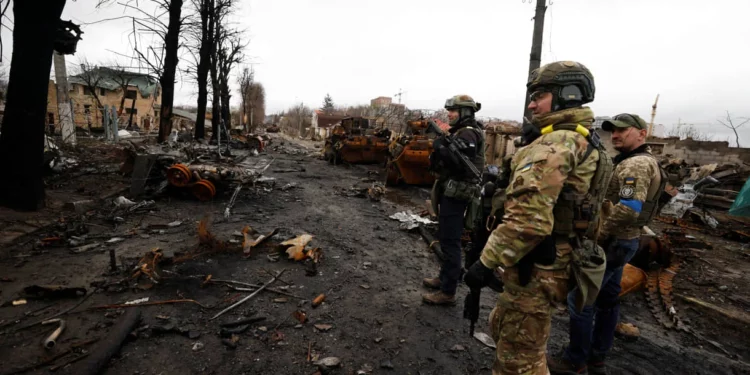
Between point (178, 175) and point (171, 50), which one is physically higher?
point (171, 50)

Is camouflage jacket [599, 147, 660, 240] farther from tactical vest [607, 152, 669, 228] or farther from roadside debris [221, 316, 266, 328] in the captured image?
roadside debris [221, 316, 266, 328]

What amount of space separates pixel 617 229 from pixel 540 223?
1287 mm

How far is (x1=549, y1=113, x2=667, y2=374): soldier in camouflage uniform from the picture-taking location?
2.50 metres

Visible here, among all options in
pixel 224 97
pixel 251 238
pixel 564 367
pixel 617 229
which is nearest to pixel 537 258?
pixel 617 229

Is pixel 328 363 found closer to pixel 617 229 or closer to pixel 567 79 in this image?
pixel 617 229

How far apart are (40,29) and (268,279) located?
513 cm

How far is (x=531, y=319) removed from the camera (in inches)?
74.2

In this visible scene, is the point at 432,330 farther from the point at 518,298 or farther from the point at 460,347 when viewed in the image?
the point at 518,298

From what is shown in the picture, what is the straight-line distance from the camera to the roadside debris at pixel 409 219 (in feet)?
20.8

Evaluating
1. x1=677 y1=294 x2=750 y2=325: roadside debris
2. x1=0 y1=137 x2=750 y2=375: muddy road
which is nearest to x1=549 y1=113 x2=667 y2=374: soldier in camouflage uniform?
x1=0 y1=137 x2=750 y2=375: muddy road

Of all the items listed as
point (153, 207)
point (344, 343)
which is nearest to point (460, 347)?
point (344, 343)

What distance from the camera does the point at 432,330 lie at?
3.14 meters

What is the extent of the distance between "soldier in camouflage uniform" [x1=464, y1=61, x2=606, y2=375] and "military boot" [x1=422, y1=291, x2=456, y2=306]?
1.56m

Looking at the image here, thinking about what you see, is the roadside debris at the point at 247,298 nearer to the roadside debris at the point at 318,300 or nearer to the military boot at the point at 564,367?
the roadside debris at the point at 318,300
